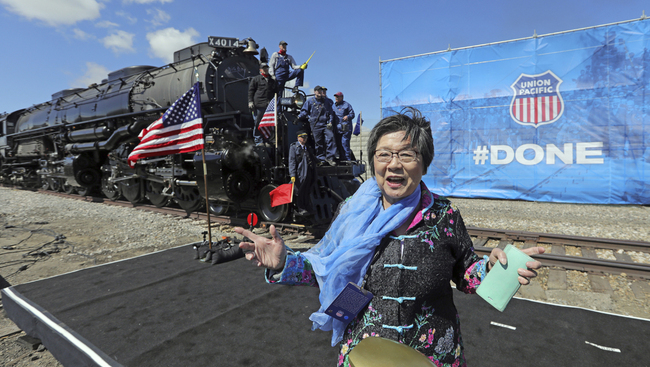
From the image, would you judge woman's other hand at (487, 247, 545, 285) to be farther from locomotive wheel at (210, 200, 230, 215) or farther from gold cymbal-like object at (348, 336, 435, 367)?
locomotive wheel at (210, 200, 230, 215)

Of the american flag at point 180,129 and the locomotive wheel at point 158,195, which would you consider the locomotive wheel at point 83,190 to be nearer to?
the locomotive wheel at point 158,195

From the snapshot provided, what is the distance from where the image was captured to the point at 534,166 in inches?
426

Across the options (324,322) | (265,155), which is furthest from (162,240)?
(324,322)

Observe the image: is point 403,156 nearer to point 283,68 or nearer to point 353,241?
point 353,241

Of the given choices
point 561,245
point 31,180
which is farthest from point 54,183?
point 561,245

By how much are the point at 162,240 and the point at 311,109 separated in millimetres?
3915

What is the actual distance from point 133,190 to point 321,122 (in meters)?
6.06

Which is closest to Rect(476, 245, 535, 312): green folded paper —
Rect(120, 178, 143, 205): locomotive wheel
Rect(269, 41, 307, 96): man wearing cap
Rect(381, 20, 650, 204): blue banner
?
Rect(269, 41, 307, 96): man wearing cap

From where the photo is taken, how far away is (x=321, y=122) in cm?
713

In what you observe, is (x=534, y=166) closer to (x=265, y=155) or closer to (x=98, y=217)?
(x=265, y=155)

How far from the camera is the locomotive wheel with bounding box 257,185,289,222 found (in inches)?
256

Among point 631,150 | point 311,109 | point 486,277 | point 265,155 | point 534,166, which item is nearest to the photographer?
point 486,277

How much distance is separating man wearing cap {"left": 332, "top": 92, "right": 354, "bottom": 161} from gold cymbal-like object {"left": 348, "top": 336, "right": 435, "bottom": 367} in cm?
669

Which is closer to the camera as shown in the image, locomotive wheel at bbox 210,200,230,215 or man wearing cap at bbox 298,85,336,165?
man wearing cap at bbox 298,85,336,165
